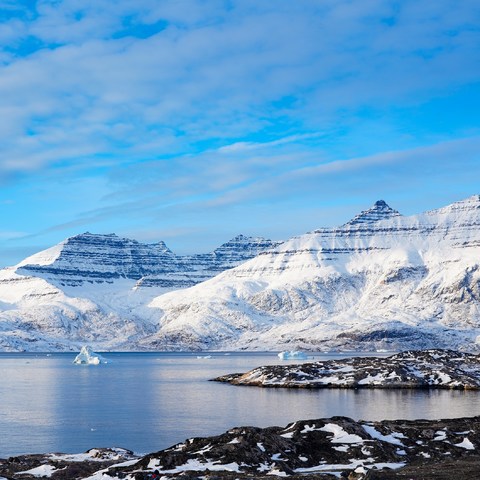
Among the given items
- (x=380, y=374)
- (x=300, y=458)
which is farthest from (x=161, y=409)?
(x=300, y=458)

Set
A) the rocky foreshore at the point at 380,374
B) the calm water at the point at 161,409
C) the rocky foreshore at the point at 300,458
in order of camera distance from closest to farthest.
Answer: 1. the rocky foreshore at the point at 300,458
2. the calm water at the point at 161,409
3. the rocky foreshore at the point at 380,374

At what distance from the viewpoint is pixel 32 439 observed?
86062 mm

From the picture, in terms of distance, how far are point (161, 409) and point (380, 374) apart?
61345mm

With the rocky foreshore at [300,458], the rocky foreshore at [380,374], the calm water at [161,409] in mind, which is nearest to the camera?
the rocky foreshore at [300,458]

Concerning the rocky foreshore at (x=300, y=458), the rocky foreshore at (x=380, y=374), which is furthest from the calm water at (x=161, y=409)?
the rocky foreshore at (x=300, y=458)

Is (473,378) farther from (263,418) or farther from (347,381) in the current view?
(263,418)

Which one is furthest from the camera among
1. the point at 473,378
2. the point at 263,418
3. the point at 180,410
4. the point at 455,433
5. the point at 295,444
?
the point at 473,378

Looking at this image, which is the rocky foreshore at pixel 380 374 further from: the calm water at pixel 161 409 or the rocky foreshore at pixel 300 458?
the rocky foreshore at pixel 300 458

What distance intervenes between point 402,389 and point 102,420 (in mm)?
67213

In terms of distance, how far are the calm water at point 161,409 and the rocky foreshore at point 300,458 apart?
17.8 m

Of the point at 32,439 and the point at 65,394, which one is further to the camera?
the point at 65,394

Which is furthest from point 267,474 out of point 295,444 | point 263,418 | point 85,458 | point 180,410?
point 180,410

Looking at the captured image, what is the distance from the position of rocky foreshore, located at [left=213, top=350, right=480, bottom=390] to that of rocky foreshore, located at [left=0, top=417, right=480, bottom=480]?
95299mm

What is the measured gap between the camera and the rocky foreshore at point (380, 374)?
159 meters
